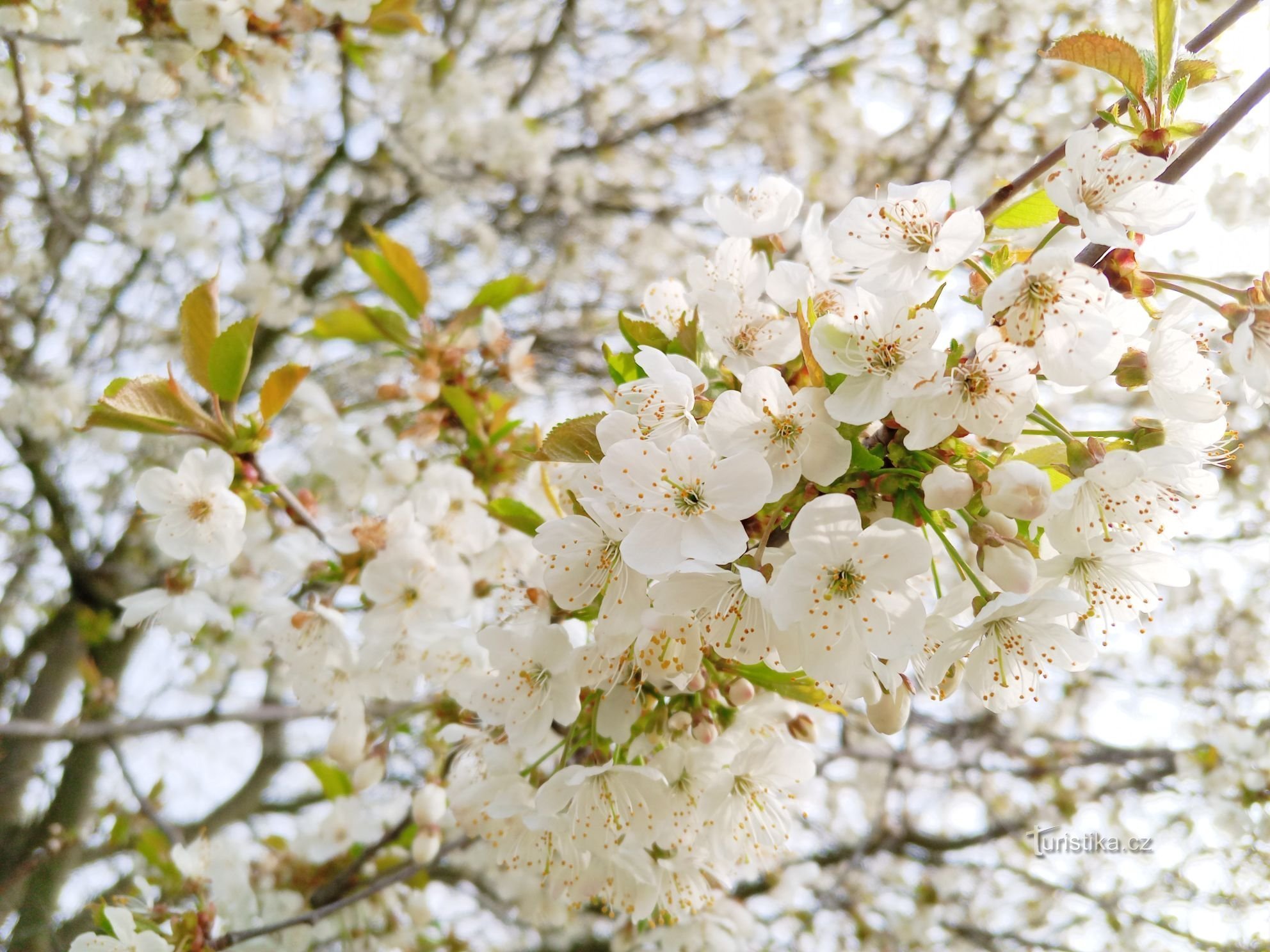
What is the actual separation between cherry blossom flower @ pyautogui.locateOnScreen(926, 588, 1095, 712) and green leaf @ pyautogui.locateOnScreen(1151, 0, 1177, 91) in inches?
25.5

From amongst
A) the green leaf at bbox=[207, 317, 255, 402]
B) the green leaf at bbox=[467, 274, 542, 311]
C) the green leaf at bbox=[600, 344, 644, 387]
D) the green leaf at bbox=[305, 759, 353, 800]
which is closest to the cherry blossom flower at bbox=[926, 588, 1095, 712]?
the green leaf at bbox=[600, 344, 644, 387]

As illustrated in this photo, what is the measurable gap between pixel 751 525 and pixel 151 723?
2124 millimetres

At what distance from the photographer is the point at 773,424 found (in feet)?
3.16

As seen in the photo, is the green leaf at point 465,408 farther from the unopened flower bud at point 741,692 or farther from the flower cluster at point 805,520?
the unopened flower bud at point 741,692

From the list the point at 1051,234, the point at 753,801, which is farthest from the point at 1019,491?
the point at 753,801

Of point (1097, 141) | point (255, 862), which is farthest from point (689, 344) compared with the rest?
point (255, 862)

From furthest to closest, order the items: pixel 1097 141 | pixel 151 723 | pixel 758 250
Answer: pixel 151 723 < pixel 758 250 < pixel 1097 141

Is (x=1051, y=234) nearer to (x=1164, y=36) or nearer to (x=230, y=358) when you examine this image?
(x=1164, y=36)

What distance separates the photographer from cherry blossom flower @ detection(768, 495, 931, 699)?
2.89ft

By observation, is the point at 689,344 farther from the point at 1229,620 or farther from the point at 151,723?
the point at 1229,620

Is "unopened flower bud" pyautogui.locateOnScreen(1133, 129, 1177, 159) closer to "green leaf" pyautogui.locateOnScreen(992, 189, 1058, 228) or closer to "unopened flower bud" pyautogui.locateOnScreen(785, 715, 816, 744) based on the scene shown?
"green leaf" pyautogui.locateOnScreen(992, 189, 1058, 228)

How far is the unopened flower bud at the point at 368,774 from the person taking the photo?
6.23ft

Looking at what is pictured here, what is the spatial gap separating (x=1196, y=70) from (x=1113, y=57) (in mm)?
107

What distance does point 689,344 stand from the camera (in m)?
1.16
